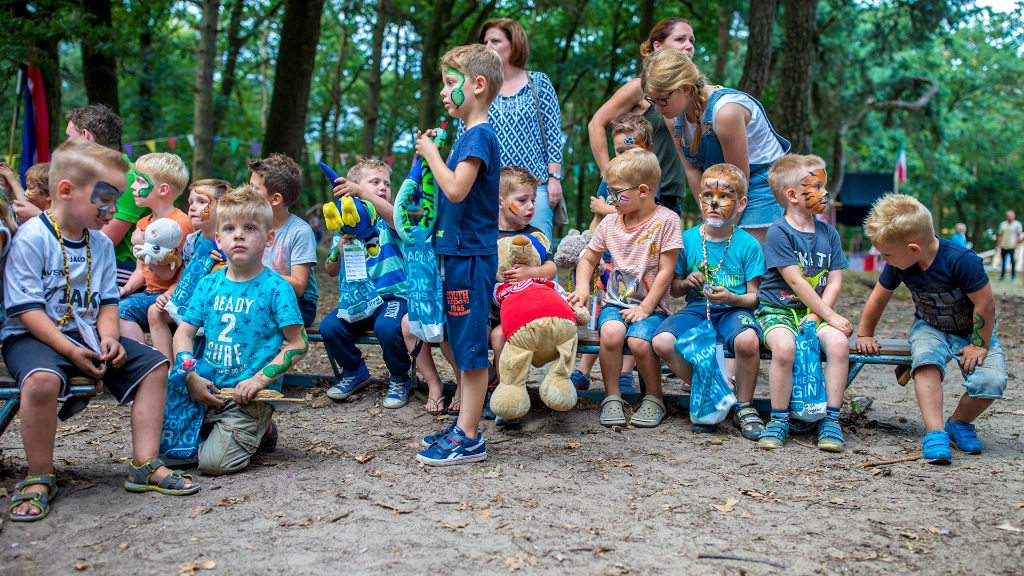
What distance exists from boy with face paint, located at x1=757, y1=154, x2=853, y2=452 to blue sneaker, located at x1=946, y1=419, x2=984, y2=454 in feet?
1.78

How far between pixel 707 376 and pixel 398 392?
1915mm

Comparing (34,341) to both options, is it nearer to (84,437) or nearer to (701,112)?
(84,437)

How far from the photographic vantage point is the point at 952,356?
13.6 feet

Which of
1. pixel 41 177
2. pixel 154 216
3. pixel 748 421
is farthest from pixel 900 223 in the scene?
pixel 41 177

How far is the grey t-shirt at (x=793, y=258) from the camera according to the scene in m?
4.34

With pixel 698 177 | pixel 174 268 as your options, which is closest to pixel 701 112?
pixel 698 177

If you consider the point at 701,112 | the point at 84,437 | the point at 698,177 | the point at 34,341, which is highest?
the point at 701,112

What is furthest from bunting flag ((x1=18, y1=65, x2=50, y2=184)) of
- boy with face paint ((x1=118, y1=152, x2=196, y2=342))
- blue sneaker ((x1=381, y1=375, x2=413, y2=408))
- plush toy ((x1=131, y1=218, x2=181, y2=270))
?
blue sneaker ((x1=381, y1=375, x2=413, y2=408))

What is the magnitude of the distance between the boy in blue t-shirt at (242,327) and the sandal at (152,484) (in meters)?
0.29

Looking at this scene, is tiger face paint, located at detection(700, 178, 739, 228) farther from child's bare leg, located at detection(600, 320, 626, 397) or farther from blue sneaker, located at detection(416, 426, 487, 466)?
blue sneaker, located at detection(416, 426, 487, 466)

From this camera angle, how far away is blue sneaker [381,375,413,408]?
4922 millimetres

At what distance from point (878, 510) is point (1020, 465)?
1.14 metres

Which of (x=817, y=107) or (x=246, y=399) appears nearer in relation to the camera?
(x=246, y=399)

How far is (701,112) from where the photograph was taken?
15.1 feet
